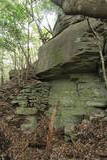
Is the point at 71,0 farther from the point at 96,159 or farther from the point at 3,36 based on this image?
the point at 3,36

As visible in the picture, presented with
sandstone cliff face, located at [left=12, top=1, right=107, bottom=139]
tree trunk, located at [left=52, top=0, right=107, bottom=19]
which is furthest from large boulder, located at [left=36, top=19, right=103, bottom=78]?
tree trunk, located at [left=52, top=0, right=107, bottom=19]

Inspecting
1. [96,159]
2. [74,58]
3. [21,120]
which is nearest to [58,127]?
[21,120]

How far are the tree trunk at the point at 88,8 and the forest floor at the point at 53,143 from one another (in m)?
2.62

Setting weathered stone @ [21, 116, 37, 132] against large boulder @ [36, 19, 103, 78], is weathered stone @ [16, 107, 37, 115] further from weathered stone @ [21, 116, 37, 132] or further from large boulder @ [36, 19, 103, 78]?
large boulder @ [36, 19, 103, 78]

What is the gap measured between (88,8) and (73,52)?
4.60m

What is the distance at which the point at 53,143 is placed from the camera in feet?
21.9

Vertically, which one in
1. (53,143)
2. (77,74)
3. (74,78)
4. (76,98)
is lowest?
(53,143)

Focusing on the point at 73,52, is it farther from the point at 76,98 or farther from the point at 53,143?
the point at 53,143

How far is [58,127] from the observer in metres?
7.91

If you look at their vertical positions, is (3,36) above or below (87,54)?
above

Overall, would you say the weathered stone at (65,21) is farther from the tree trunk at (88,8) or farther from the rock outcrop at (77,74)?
the tree trunk at (88,8)

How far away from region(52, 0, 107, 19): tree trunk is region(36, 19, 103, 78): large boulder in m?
3.99

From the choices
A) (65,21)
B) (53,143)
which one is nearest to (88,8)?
(53,143)

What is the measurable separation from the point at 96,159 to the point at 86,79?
3.44 metres
